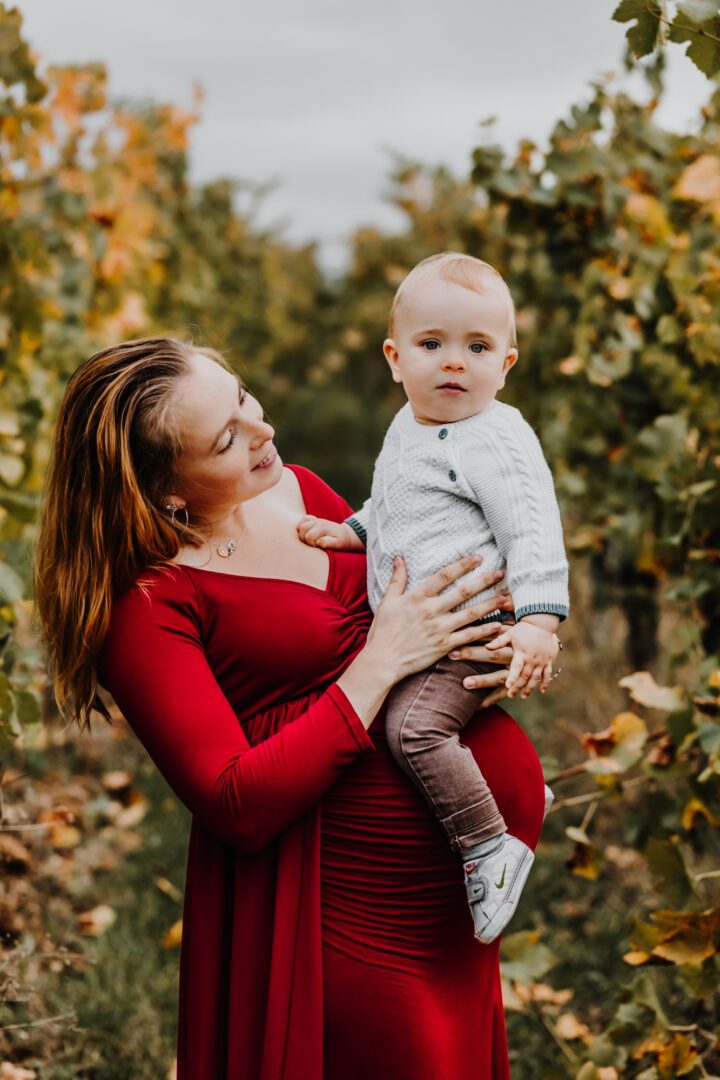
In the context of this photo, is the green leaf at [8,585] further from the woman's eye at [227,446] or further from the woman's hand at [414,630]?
the woman's hand at [414,630]

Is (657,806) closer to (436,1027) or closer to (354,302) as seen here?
(436,1027)

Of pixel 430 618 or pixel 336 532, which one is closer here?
pixel 430 618

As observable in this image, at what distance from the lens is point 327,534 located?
5.94ft

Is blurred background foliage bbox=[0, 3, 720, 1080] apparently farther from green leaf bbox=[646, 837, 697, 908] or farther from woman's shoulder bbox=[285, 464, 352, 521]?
woman's shoulder bbox=[285, 464, 352, 521]

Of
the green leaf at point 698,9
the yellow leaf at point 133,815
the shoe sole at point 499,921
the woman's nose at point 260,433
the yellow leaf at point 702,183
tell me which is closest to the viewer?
the green leaf at point 698,9

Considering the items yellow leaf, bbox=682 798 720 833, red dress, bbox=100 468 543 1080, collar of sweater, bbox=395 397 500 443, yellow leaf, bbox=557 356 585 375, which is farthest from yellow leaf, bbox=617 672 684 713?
yellow leaf, bbox=557 356 585 375

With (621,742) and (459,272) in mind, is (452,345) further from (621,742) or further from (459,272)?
(621,742)

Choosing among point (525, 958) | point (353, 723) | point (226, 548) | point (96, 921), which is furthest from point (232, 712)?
point (96, 921)

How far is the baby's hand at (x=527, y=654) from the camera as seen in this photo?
1.49m

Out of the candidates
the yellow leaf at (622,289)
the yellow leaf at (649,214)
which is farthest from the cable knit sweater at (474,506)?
the yellow leaf at (649,214)

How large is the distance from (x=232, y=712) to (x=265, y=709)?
0.11 metres

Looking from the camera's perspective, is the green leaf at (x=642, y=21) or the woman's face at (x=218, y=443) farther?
the woman's face at (x=218, y=443)

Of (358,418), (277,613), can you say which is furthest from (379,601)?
(358,418)

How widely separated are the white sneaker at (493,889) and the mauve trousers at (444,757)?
0.03m
